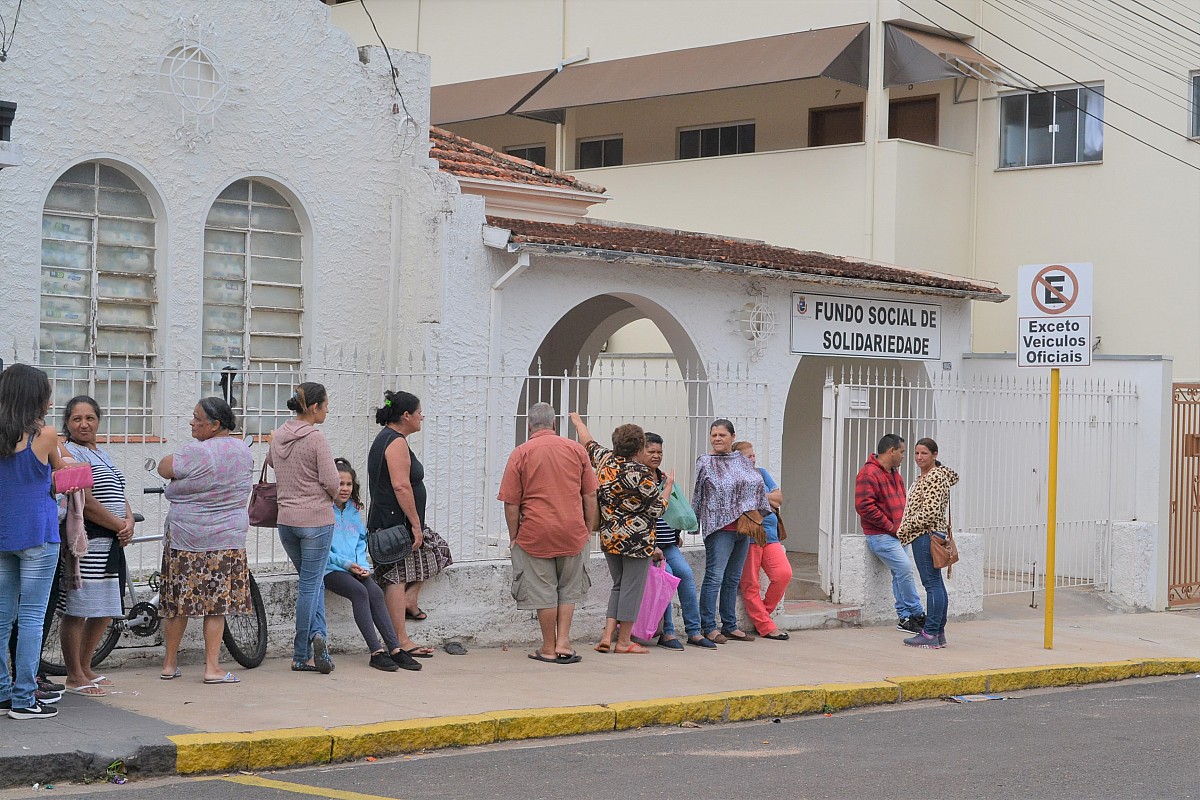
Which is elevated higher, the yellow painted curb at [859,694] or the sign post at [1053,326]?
the sign post at [1053,326]

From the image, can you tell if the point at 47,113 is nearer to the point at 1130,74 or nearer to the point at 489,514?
the point at 489,514

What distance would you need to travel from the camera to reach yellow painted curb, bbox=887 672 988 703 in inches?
386

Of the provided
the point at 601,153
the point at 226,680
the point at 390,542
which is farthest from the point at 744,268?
the point at 601,153

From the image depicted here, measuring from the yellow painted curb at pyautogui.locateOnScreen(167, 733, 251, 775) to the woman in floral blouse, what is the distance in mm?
3570

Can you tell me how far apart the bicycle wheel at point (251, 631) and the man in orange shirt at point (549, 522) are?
1.70 m

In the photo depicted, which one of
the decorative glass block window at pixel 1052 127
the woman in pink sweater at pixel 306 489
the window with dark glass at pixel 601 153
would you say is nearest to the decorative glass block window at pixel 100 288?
the woman in pink sweater at pixel 306 489

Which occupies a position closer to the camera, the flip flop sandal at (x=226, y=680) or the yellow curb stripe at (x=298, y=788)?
the yellow curb stripe at (x=298, y=788)

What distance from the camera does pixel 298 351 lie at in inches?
450

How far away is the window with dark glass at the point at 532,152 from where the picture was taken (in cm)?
2366

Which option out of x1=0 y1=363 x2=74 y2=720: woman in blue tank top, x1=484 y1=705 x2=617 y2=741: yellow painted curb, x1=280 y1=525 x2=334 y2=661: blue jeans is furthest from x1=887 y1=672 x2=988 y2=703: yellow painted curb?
x1=0 y1=363 x2=74 y2=720: woman in blue tank top

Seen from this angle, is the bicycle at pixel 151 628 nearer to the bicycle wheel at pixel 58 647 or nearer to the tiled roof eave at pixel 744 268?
the bicycle wheel at pixel 58 647

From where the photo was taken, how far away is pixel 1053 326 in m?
11.1

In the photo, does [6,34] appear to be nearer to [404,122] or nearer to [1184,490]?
[404,122]

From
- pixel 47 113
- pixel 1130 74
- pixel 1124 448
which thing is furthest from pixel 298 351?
pixel 1130 74
